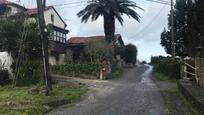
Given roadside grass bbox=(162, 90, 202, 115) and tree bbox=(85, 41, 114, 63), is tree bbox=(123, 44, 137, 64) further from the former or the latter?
roadside grass bbox=(162, 90, 202, 115)

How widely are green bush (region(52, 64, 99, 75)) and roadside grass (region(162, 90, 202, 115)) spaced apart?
20.0 metres

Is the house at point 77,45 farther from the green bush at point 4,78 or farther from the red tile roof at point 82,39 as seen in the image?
the green bush at point 4,78

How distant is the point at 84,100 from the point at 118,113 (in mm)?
6691

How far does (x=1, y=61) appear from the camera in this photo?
44.3 metres

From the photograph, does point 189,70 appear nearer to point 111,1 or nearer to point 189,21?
point 189,21

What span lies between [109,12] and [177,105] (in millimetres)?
35036

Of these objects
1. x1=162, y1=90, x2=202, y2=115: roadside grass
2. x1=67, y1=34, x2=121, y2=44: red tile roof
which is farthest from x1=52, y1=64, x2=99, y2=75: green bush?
x1=162, y1=90, x2=202, y2=115: roadside grass

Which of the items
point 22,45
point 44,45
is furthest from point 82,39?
point 44,45

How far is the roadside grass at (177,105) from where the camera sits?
64.2ft

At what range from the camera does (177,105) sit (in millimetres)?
21781

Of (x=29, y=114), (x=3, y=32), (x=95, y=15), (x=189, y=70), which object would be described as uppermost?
(x=95, y=15)

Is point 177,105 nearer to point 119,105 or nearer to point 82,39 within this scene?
point 119,105

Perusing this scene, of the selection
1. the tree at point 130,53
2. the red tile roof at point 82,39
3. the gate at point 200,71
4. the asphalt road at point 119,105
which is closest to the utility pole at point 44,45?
the asphalt road at point 119,105

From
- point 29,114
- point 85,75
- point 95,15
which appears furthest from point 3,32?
point 29,114
